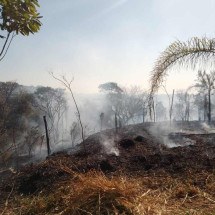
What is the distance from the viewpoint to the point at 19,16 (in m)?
3.29

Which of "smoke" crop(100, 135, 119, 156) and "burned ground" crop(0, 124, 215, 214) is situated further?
"smoke" crop(100, 135, 119, 156)

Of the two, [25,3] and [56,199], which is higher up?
[25,3]

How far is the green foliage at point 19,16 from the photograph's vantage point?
319cm

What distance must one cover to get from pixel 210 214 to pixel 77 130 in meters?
53.2

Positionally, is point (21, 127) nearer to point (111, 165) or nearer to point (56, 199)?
point (111, 165)

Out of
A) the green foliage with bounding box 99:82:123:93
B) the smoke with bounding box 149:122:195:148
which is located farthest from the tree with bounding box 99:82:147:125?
the smoke with bounding box 149:122:195:148

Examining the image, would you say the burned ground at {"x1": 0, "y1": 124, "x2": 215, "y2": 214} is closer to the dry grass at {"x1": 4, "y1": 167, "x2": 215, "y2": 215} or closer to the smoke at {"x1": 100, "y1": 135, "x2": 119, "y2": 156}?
the dry grass at {"x1": 4, "y1": 167, "x2": 215, "y2": 215}

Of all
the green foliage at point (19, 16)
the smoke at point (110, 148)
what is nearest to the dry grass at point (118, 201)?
the green foliage at point (19, 16)

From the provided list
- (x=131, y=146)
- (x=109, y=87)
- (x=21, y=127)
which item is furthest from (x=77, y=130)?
(x=131, y=146)

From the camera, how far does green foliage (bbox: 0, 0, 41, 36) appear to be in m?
3.19

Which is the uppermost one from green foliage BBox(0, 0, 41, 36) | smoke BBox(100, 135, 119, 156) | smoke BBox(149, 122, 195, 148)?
green foliage BBox(0, 0, 41, 36)

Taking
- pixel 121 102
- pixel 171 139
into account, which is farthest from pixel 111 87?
pixel 171 139

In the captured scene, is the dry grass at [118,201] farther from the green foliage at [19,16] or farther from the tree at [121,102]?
the tree at [121,102]

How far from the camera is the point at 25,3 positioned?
10.4 ft
